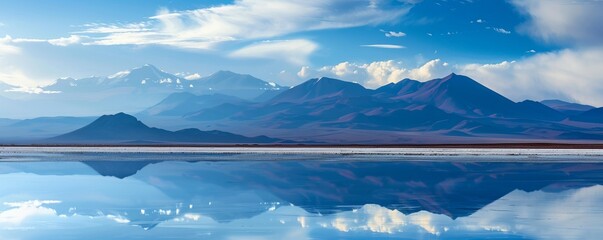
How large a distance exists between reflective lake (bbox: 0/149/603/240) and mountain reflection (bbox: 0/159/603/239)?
25mm

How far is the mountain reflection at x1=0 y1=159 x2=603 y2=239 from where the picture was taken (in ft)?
53.2

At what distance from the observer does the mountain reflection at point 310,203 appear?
16.2 meters

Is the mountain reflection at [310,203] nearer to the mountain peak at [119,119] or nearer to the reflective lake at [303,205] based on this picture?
the reflective lake at [303,205]

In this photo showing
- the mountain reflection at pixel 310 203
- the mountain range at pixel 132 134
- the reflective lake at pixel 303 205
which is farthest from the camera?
the mountain range at pixel 132 134

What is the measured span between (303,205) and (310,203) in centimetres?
52

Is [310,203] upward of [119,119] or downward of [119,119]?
downward

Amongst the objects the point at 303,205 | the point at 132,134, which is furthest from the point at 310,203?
the point at 132,134

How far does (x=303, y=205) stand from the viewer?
20422mm

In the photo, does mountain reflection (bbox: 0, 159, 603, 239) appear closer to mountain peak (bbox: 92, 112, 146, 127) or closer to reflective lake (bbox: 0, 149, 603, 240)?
reflective lake (bbox: 0, 149, 603, 240)

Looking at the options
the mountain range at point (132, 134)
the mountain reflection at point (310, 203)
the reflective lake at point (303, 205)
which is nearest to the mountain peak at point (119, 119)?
the mountain range at point (132, 134)

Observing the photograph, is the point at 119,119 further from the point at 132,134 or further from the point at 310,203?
the point at 310,203

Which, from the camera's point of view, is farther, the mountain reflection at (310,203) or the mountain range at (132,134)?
the mountain range at (132,134)

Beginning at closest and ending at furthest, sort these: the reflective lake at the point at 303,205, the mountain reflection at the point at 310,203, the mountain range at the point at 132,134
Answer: the reflective lake at the point at 303,205 < the mountain reflection at the point at 310,203 < the mountain range at the point at 132,134

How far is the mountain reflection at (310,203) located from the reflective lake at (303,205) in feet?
0.08
